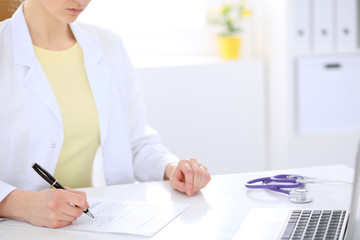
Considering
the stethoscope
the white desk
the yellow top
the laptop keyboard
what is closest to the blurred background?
the yellow top

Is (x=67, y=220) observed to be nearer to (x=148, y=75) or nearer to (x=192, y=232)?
(x=192, y=232)

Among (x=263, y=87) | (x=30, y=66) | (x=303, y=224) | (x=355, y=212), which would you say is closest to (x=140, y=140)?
(x=30, y=66)

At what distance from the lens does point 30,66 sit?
4.70 ft

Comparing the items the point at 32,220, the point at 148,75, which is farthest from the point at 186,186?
the point at 148,75

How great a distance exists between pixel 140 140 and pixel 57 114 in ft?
1.03

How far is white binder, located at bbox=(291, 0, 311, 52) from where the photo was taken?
9.10ft

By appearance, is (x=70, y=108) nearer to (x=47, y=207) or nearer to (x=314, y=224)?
(x=47, y=207)

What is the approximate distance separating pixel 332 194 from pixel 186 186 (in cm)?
33

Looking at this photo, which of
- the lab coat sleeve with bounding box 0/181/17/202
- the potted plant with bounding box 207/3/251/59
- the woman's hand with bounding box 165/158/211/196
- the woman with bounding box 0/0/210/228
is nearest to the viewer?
the lab coat sleeve with bounding box 0/181/17/202

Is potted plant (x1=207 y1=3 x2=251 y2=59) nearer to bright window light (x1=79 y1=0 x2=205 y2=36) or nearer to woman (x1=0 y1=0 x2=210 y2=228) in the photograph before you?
bright window light (x1=79 y1=0 x2=205 y2=36)

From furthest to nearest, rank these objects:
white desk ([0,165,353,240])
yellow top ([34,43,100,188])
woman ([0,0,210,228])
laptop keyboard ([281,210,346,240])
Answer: yellow top ([34,43,100,188]), woman ([0,0,210,228]), white desk ([0,165,353,240]), laptop keyboard ([281,210,346,240])

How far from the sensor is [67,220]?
107 cm

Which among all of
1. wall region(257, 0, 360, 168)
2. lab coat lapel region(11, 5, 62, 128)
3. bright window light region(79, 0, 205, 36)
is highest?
bright window light region(79, 0, 205, 36)

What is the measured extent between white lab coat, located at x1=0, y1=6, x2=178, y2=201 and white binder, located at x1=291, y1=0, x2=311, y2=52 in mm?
1364
